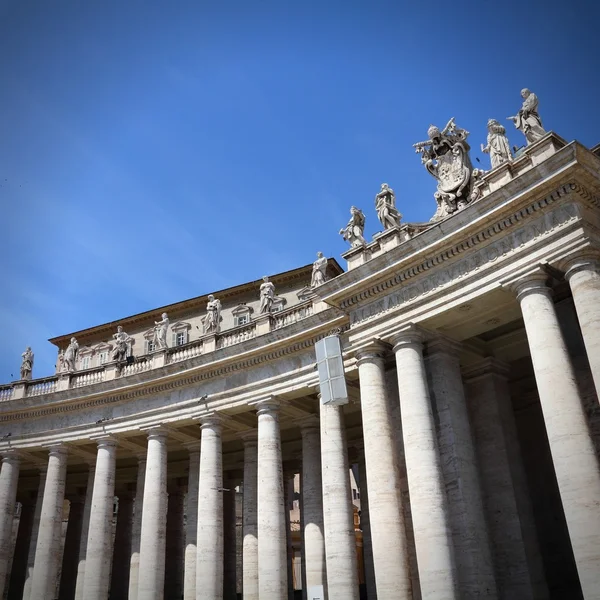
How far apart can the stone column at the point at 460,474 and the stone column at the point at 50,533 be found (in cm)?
2105

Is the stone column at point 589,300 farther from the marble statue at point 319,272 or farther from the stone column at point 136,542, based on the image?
the stone column at point 136,542

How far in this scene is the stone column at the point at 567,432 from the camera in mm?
16281

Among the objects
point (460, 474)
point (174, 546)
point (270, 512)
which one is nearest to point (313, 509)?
point (270, 512)

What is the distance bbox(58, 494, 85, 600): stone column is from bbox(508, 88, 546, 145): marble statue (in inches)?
1464

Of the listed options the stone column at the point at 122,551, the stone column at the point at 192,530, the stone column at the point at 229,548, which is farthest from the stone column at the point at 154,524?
the stone column at the point at 122,551

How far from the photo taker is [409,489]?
70.0 feet

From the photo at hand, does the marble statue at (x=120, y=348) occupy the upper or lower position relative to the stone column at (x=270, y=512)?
upper

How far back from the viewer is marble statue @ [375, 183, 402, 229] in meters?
25.8

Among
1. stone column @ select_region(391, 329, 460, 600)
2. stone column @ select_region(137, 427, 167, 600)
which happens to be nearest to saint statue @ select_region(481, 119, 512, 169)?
stone column @ select_region(391, 329, 460, 600)

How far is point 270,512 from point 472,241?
47.3ft

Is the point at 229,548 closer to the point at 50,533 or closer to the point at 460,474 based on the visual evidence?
the point at 50,533

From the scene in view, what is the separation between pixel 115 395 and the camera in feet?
110

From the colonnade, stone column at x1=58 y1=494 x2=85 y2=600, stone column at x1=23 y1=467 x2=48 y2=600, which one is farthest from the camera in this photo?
stone column at x1=58 y1=494 x2=85 y2=600

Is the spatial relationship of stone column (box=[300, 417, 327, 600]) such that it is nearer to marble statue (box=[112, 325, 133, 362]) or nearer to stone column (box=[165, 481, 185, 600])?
marble statue (box=[112, 325, 133, 362])
